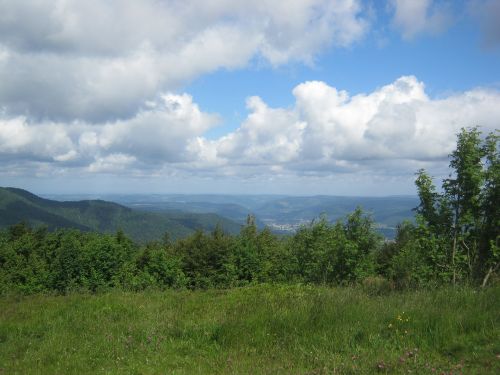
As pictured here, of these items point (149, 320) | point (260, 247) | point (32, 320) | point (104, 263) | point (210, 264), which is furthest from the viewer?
point (210, 264)

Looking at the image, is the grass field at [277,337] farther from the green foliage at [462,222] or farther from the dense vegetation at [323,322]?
the green foliage at [462,222]

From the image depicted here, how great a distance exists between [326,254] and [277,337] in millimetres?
19671

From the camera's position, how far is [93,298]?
10695 mm

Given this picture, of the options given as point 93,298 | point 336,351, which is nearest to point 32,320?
point 93,298

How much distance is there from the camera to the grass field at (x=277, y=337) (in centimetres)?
546

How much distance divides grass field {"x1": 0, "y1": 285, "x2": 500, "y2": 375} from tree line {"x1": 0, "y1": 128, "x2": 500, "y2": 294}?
3.05 m

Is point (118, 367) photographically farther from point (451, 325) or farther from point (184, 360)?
point (451, 325)

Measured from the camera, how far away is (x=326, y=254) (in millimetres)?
25609

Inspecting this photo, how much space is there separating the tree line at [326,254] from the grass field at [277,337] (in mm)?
3052

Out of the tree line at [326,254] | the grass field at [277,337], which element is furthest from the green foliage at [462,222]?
the grass field at [277,337]

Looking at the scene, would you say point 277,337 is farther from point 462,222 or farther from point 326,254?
point 326,254

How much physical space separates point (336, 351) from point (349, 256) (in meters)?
19.7

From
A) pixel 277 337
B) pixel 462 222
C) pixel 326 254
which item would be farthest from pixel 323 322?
pixel 326 254

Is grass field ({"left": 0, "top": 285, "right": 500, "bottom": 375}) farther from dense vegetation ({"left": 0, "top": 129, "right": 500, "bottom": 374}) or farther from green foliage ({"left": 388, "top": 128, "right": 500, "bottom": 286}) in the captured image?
green foliage ({"left": 388, "top": 128, "right": 500, "bottom": 286})
